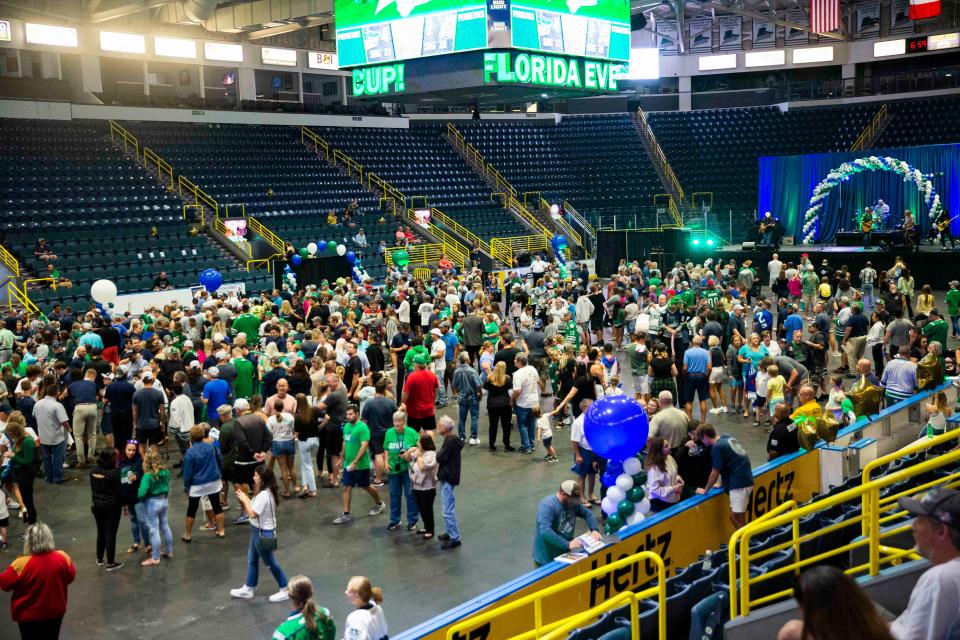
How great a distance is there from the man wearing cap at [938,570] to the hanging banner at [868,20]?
44.3 meters

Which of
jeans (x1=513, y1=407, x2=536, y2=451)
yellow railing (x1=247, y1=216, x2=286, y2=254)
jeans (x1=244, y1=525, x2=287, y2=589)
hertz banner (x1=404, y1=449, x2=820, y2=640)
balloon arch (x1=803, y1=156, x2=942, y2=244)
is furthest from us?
balloon arch (x1=803, y1=156, x2=942, y2=244)

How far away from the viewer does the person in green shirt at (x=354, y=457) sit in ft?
33.2

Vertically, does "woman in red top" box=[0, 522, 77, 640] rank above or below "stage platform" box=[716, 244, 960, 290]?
below

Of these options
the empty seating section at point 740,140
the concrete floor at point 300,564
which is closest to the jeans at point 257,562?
the concrete floor at point 300,564

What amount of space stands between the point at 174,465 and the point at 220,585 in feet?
13.8

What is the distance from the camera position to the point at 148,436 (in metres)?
11.8

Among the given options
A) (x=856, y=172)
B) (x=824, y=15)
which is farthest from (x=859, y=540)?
(x=824, y=15)

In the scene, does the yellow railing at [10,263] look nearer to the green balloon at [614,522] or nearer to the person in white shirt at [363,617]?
the green balloon at [614,522]

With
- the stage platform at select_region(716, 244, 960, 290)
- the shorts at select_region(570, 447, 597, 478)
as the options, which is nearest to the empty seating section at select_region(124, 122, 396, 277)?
the stage platform at select_region(716, 244, 960, 290)

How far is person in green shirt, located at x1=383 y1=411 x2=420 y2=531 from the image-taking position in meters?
9.66

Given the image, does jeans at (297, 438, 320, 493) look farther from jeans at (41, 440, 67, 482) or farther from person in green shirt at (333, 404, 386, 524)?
jeans at (41, 440, 67, 482)

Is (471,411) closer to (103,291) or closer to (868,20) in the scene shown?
(103,291)

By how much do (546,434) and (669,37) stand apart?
3798 cm

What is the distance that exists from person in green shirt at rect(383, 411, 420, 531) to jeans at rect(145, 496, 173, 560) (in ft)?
7.35
